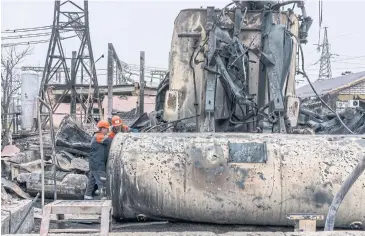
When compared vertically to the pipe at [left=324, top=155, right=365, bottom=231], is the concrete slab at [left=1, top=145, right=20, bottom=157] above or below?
below

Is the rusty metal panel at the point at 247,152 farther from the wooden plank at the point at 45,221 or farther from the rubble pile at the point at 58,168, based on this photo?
the rubble pile at the point at 58,168

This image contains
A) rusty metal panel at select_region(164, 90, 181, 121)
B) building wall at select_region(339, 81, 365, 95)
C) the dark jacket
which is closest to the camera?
rusty metal panel at select_region(164, 90, 181, 121)

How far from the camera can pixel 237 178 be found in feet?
12.6

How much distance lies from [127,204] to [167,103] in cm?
158

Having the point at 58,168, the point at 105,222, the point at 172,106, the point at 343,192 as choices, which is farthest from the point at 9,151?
the point at 343,192

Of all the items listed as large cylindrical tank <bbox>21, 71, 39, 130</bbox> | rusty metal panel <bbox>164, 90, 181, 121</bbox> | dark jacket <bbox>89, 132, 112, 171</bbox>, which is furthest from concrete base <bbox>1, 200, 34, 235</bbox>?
large cylindrical tank <bbox>21, 71, 39, 130</bbox>

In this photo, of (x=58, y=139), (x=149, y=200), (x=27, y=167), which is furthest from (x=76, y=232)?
(x=58, y=139)

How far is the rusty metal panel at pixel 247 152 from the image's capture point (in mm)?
3877

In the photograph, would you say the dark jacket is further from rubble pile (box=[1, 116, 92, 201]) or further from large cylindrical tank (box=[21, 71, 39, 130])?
large cylindrical tank (box=[21, 71, 39, 130])

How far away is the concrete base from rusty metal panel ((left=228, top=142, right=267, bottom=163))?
1.91 m

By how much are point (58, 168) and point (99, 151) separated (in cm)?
133

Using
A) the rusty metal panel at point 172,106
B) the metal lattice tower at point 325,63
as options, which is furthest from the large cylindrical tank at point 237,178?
the metal lattice tower at point 325,63

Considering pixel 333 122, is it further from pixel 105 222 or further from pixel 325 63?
pixel 325 63

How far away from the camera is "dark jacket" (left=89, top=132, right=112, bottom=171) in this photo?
604 centimetres
